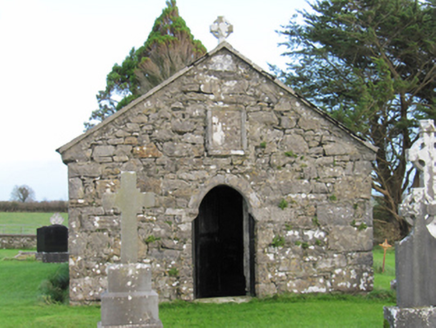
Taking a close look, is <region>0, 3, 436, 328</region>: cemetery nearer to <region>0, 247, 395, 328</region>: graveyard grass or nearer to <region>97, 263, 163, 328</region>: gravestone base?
<region>0, 247, 395, 328</region>: graveyard grass

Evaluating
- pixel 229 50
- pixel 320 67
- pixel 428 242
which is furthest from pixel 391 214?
pixel 428 242

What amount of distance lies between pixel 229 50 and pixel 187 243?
3.92 meters

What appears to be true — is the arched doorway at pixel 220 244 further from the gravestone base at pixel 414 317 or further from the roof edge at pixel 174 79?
the gravestone base at pixel 414 317

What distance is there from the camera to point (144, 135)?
1043cm

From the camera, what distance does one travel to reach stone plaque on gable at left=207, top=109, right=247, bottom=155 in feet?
34.4

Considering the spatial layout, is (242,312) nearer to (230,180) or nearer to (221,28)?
(230,180)

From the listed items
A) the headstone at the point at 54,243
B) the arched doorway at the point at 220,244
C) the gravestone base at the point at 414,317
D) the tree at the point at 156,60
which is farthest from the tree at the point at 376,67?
the gravestone base at the point at 414,317

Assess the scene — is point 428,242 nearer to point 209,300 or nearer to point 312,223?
point 312,223

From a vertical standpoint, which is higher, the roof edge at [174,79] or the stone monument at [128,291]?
the roof edge at [174,79]

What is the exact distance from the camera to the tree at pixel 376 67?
A: 68.7ft

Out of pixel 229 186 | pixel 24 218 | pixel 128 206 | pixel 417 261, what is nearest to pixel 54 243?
pixel 229 186

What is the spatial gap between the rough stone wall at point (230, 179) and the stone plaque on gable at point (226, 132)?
20mm

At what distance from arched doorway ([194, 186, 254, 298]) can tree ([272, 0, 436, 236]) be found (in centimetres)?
816

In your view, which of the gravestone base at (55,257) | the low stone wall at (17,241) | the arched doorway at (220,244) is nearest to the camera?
the arched doorway at (220,244)
